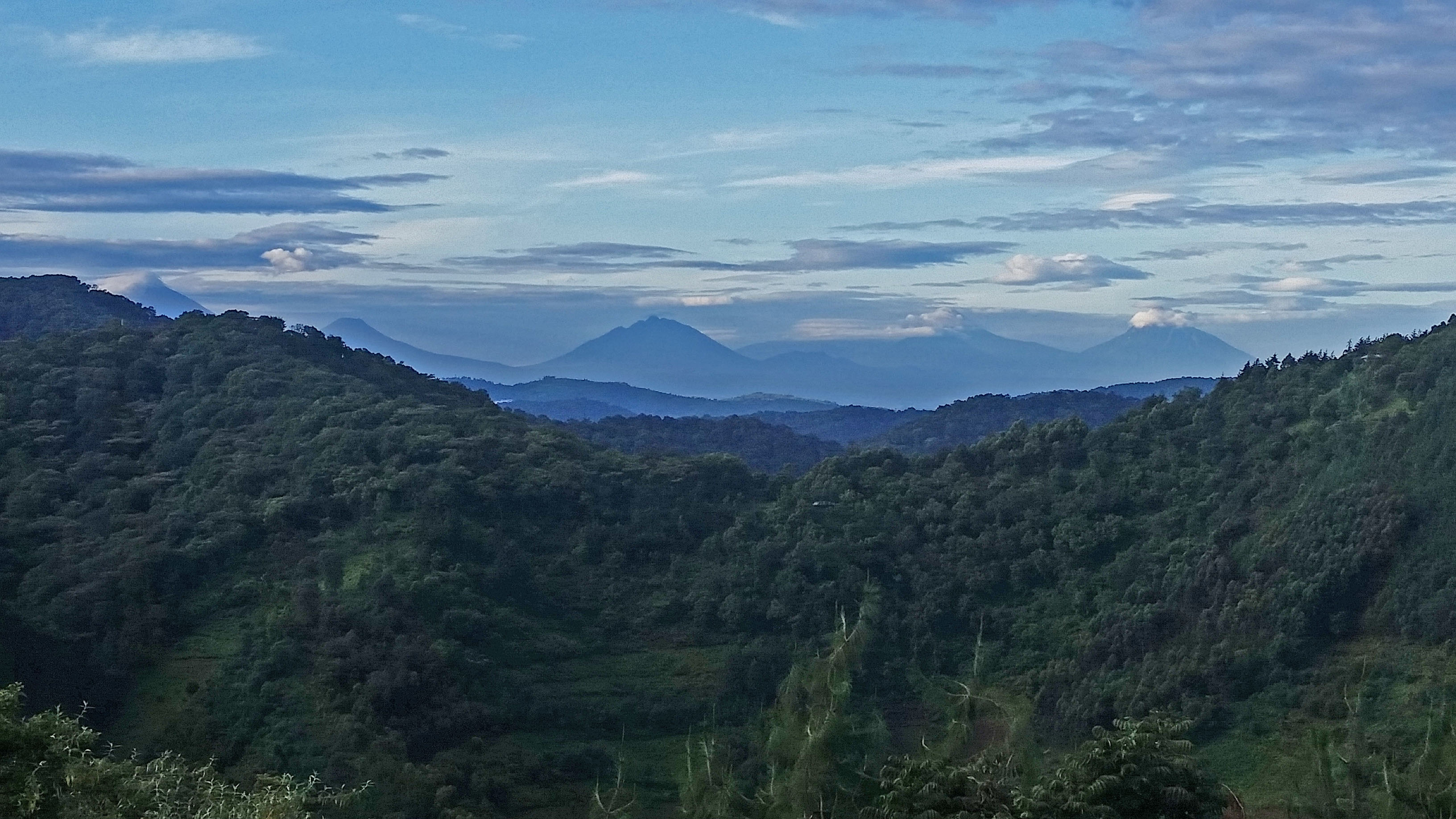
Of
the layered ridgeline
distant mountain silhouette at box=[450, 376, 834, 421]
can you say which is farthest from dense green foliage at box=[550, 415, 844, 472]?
distant mountain silhouette at box=[450, 376, 834, 421]

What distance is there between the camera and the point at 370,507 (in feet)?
A: 118

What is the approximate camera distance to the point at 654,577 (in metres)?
37.5

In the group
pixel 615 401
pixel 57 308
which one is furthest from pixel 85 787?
pixel 615 401

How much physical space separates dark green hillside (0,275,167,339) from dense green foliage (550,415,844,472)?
67.3ft

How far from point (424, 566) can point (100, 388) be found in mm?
15456

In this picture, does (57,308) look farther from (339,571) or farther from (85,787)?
(85,787)

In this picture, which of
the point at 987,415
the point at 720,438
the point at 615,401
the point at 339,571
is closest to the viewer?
the point at 339,571

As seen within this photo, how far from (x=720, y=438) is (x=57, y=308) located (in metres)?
30.4

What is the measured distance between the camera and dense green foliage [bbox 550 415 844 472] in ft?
213

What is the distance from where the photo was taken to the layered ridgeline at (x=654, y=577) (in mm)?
28062

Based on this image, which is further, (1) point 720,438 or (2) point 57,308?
(1) point 720,438

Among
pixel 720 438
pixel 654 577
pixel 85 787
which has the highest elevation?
pixel 85 787

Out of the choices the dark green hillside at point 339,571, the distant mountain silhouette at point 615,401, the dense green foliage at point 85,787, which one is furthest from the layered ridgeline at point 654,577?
the distant mountain silhouette at point 615,401

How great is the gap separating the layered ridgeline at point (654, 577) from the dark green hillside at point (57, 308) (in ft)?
52.2
